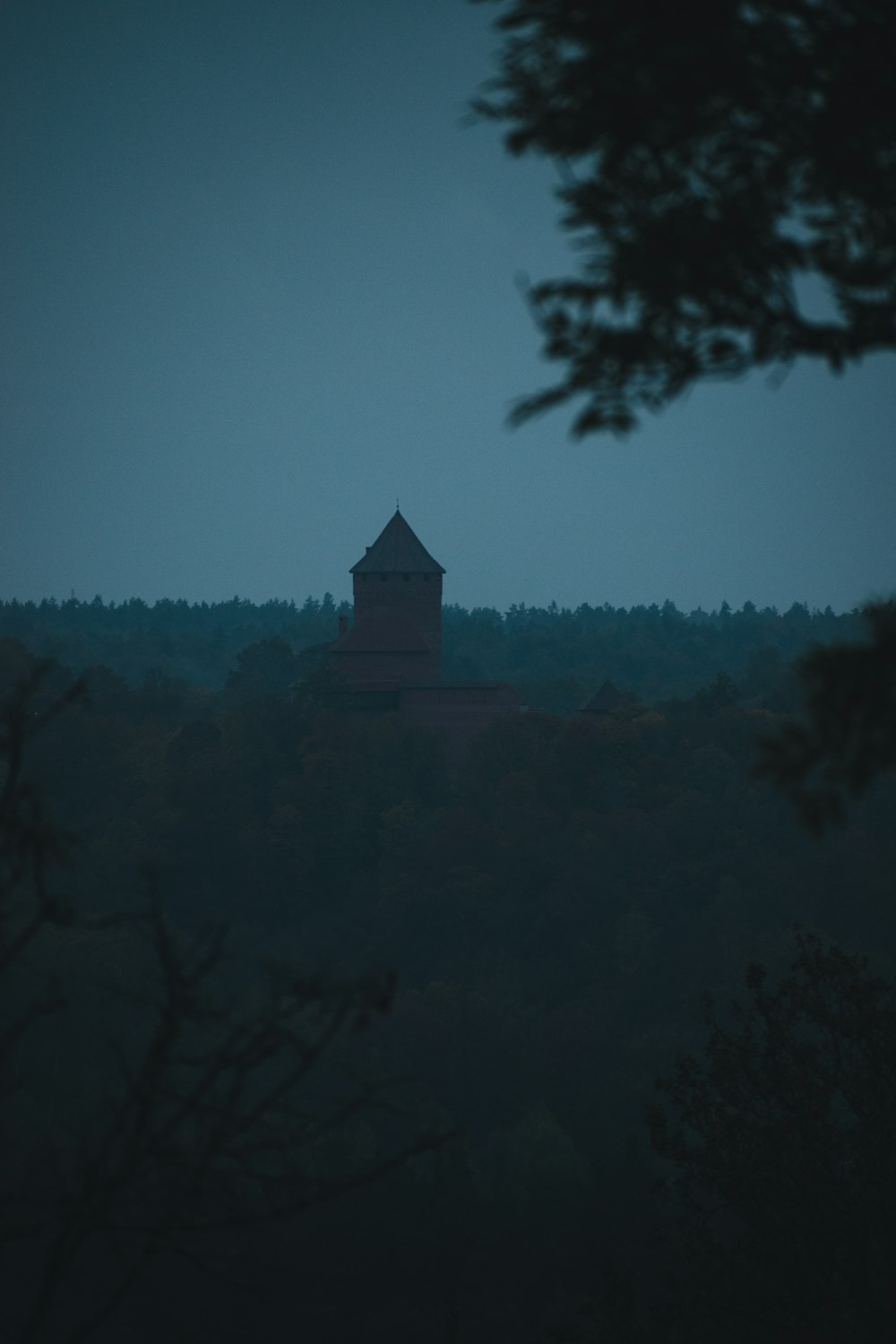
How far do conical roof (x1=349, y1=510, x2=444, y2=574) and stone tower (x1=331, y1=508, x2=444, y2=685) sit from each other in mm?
35

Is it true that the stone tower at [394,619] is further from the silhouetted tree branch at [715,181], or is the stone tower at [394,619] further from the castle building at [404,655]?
the silhouetted tree branch at [715,181]

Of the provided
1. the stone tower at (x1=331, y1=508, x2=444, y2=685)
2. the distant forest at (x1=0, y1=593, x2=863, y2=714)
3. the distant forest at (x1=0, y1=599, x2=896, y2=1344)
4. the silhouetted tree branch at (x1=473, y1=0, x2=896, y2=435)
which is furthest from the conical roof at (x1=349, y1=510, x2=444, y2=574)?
the silhouetted tree branch at (x1=473, y1=0, x2=896, y2=435)

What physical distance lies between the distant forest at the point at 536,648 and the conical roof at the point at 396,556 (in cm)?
2456

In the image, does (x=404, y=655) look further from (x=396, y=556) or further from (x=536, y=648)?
(x=536, y=648)

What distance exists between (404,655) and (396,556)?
507 cm

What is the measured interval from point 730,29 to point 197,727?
46.7 m

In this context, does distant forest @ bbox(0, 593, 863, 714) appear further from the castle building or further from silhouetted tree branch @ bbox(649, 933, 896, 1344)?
silhouetted tree branch @ bbox(649, 933, 896, 1344)

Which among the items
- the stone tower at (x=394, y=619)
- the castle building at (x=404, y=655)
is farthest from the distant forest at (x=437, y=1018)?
the stone tower at (x=394, y=619)

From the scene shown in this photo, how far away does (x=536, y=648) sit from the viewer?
4550 inches

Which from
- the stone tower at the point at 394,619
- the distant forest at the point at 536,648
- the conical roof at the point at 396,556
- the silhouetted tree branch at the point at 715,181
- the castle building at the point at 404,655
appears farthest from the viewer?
the distant forest at the point at 536,648

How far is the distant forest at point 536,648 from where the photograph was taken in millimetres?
95562

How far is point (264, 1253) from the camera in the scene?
71.6ft

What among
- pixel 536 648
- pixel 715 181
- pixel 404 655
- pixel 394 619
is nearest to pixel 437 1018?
pixel 404 655

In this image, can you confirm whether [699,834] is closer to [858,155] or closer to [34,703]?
[34,703]
